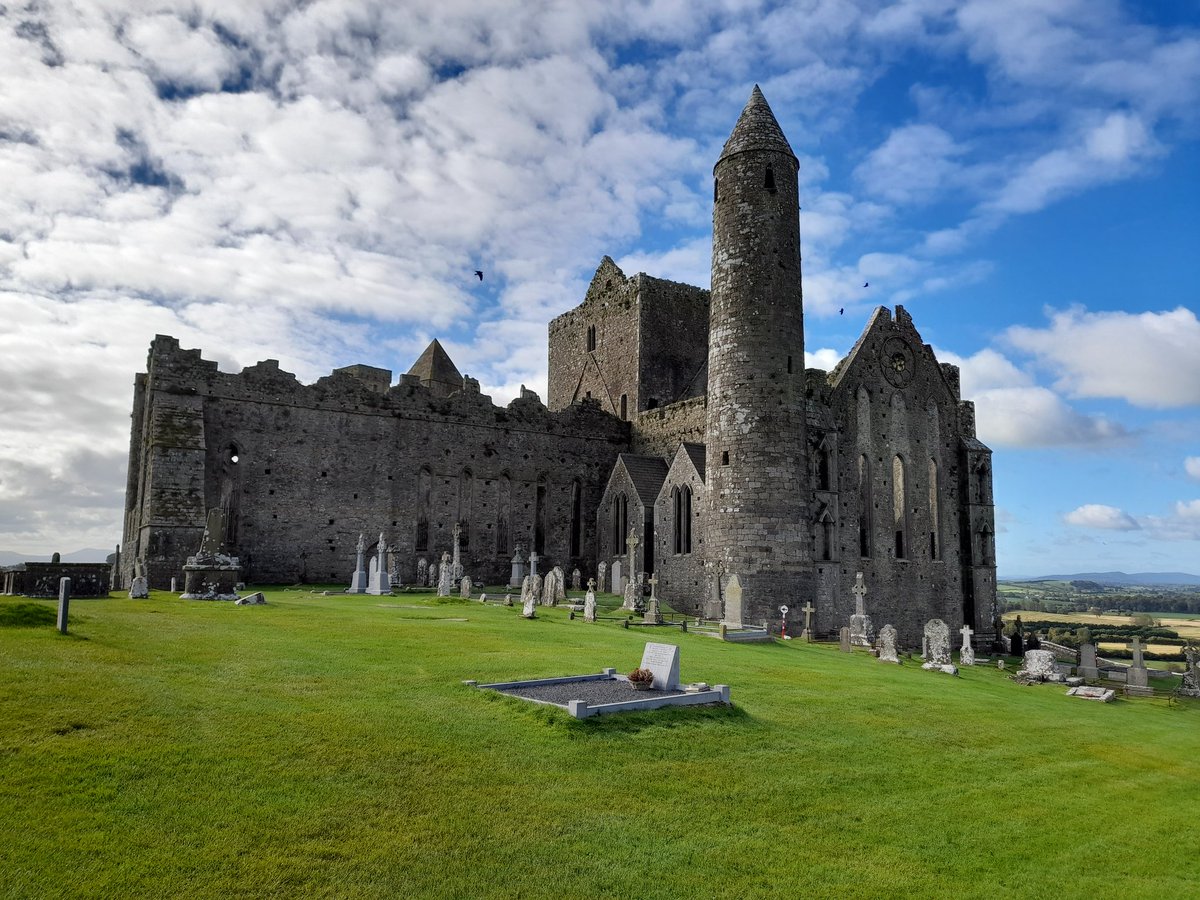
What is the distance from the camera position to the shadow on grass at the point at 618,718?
1064 cm

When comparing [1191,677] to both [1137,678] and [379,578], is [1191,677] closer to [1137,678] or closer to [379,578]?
[1137,678]

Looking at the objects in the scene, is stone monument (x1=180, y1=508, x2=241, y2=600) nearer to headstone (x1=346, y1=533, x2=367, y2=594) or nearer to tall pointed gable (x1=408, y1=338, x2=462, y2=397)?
headstone (x1=346, y1=533, x2=367, y2=594)

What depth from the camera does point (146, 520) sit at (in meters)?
28.4

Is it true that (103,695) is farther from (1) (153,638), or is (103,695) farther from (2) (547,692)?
(2) (547,692)

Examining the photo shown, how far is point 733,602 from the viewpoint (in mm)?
26156

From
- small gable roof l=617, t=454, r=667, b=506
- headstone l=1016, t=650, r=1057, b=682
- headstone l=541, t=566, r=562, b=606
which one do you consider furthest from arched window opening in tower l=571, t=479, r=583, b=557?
headstone l=1016, t=650, r=1057, b=682

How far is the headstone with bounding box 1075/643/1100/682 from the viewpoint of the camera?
80.4 ft

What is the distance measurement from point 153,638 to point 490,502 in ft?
78.6

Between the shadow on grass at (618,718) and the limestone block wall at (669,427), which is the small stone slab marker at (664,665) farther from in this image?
the limestone block wall at (669,427)

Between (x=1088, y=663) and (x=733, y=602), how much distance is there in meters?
10.1

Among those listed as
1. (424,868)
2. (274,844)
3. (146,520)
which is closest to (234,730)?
(274,844)

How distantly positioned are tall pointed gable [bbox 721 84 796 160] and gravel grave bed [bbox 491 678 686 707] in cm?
2216

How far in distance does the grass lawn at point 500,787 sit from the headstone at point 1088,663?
428 inches

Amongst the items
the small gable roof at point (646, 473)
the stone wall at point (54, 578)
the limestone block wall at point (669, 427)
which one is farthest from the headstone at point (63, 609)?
the limestone block wall at point (669, 427)
